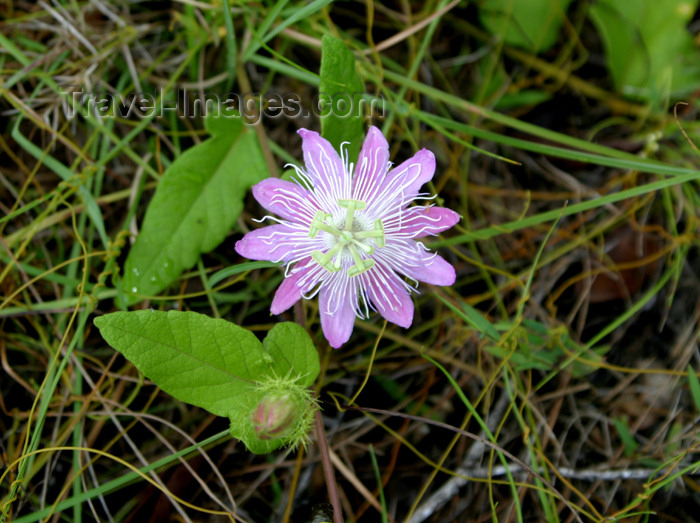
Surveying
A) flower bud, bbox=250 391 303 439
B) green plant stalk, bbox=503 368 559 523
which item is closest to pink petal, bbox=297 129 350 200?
flower bud, bbox=250 391 303 439

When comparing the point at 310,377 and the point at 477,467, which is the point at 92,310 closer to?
the point at 310,377

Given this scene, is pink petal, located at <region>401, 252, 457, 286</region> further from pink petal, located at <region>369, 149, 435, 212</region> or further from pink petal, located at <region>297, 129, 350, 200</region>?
pink petal, located at <region>297, 129, 350, 200</region>

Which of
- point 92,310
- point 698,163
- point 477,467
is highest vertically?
point 698,163

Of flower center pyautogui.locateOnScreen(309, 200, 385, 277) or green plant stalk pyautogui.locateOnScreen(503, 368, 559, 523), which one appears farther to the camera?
green plant stalk pyautogui.locateOnScreen(503, 368, 559, 523)

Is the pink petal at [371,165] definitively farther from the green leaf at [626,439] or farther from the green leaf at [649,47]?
the green leaf at [649,47]

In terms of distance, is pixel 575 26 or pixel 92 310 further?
pixel 575 26

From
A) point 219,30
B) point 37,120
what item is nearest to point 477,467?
point 219,30

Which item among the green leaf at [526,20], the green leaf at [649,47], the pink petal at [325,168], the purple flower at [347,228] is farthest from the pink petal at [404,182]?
the green leaf at [649,47]
